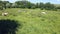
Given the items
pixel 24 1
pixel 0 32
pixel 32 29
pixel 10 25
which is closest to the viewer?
pixel 0 32

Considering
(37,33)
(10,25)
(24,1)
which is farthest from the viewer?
(24,1)

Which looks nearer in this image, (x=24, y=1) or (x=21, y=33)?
(x=21, y=33)

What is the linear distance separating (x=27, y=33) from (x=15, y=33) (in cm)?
159

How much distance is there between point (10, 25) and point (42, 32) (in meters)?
5.26

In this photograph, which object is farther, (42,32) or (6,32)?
(42,32)

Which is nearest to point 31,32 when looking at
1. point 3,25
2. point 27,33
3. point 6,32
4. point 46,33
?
point 27,33

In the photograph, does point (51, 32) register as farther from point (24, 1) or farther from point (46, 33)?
point (24, 1)

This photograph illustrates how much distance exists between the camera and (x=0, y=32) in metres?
18.4

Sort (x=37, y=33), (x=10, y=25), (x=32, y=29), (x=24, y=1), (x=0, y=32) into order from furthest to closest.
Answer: (x=24, y=1) < (x=10, y=25) < (x=32, y=29) < (x=37, y=33) < (x=0, y=32)

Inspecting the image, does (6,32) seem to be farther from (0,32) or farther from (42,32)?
(42,32)

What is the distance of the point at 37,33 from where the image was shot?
64.2 feet

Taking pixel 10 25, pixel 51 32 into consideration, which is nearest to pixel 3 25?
pixel 10 25

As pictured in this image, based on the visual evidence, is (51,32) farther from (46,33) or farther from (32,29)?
(32,29)

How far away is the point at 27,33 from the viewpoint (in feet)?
63.2
